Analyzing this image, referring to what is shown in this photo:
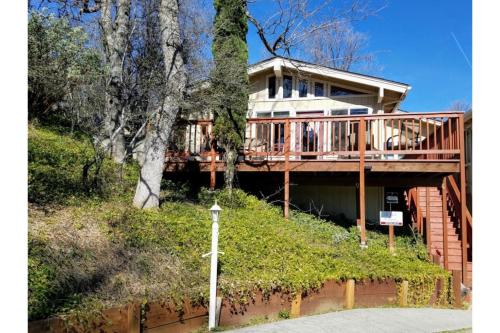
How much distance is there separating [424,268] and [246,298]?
3614mm

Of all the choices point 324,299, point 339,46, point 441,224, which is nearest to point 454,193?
point 441,224

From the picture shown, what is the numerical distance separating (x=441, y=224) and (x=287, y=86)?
6396mm

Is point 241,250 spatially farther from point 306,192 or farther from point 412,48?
point 412,48

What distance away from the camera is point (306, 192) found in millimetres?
11680

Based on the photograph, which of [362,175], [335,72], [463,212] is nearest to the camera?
[463,212]

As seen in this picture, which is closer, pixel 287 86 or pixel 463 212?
pixel 463 212

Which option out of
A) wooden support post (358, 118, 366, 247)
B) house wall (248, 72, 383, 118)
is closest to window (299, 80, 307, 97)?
house wall (248, 72, 383, 118)

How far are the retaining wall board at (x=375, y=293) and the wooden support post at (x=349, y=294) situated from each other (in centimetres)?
8

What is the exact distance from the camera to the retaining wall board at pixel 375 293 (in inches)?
247

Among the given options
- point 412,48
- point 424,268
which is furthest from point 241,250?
point 412,48

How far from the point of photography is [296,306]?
18.5 feet

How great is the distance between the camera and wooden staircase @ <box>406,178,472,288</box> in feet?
28.0

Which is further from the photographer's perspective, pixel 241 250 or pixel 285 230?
pixel 285 230

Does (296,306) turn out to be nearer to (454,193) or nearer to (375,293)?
(375,293)
